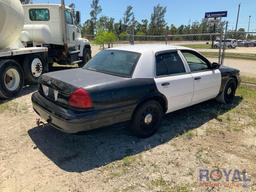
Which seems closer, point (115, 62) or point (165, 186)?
point (165, 186)

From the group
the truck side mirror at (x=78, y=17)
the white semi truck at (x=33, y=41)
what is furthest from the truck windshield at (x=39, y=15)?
the truck side mirror at (x=78, y=17)

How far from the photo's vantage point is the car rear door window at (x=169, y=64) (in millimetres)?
4645

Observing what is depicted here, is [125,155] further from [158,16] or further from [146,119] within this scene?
[158,16]

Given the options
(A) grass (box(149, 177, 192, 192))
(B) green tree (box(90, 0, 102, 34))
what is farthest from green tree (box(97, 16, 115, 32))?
(A) grass (box(149, 177, 192, 192))

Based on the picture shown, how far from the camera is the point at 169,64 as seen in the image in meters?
4.84

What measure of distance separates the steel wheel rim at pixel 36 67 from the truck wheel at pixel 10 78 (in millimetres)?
819

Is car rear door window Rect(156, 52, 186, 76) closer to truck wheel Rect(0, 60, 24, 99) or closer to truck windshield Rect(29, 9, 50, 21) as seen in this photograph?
truck wheel Rect(0, 60, 24, 99)

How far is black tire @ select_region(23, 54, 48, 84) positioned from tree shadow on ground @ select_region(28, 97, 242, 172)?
3.72 meters

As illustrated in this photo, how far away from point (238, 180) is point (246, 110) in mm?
3140

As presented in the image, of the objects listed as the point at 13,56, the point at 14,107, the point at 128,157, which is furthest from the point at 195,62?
the point at 13,56

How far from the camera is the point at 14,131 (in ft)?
16.1

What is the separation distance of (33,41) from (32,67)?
2.04 m

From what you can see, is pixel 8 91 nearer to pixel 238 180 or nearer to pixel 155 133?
pixel 155 133

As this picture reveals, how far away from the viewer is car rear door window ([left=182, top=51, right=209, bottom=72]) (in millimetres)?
→ 5273
